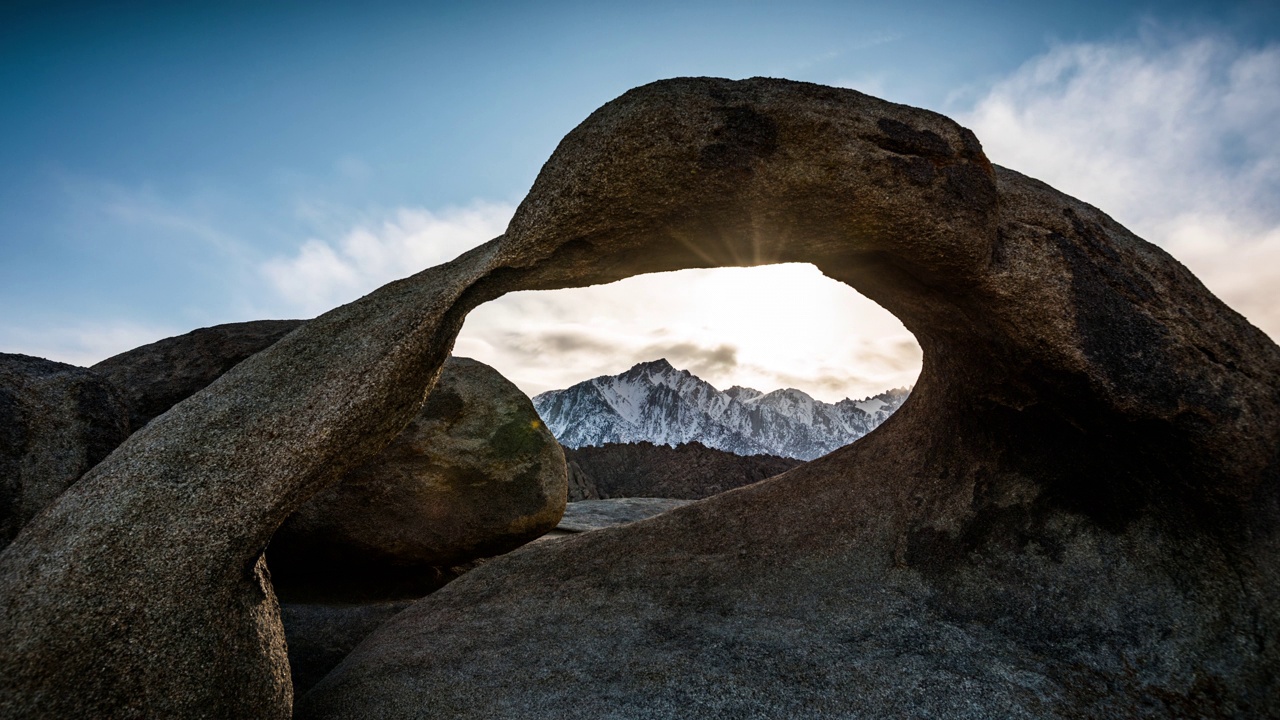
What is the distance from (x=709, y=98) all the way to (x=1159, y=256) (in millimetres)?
5436

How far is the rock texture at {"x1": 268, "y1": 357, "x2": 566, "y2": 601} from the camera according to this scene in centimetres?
923

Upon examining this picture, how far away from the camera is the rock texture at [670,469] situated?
37.6 m

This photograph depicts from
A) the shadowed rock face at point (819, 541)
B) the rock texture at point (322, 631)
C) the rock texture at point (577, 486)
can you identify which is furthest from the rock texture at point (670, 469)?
the shadowed rock face at point (819, 541)

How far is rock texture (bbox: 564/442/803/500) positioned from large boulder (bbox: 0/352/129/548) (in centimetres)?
2929

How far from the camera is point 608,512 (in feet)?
54.9

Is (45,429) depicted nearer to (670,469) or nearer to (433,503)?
(433,503)

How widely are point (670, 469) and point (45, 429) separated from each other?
3877cm

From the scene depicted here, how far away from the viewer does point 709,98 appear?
5.88m

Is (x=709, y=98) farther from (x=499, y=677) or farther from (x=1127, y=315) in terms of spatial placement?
(x=499, y=677)

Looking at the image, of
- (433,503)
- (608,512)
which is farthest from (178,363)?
(608,512)

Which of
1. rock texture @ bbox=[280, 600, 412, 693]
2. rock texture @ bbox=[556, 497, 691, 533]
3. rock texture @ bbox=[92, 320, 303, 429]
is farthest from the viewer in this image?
rock texture @ bbox=[556, 497, 691, 533]

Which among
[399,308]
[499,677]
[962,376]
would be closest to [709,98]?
[399,308]

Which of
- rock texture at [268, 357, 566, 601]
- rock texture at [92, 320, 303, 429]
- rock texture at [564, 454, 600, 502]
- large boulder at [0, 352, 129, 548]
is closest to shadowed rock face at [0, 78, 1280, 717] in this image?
large boulder at [0, 352, 129, 548]

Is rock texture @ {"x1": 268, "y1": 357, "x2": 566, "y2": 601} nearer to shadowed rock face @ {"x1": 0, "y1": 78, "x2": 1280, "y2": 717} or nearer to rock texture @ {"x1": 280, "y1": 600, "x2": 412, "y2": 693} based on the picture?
rock texture @ {"x1": 280, "y1": 600, "x2": 412, "y2": 693}
